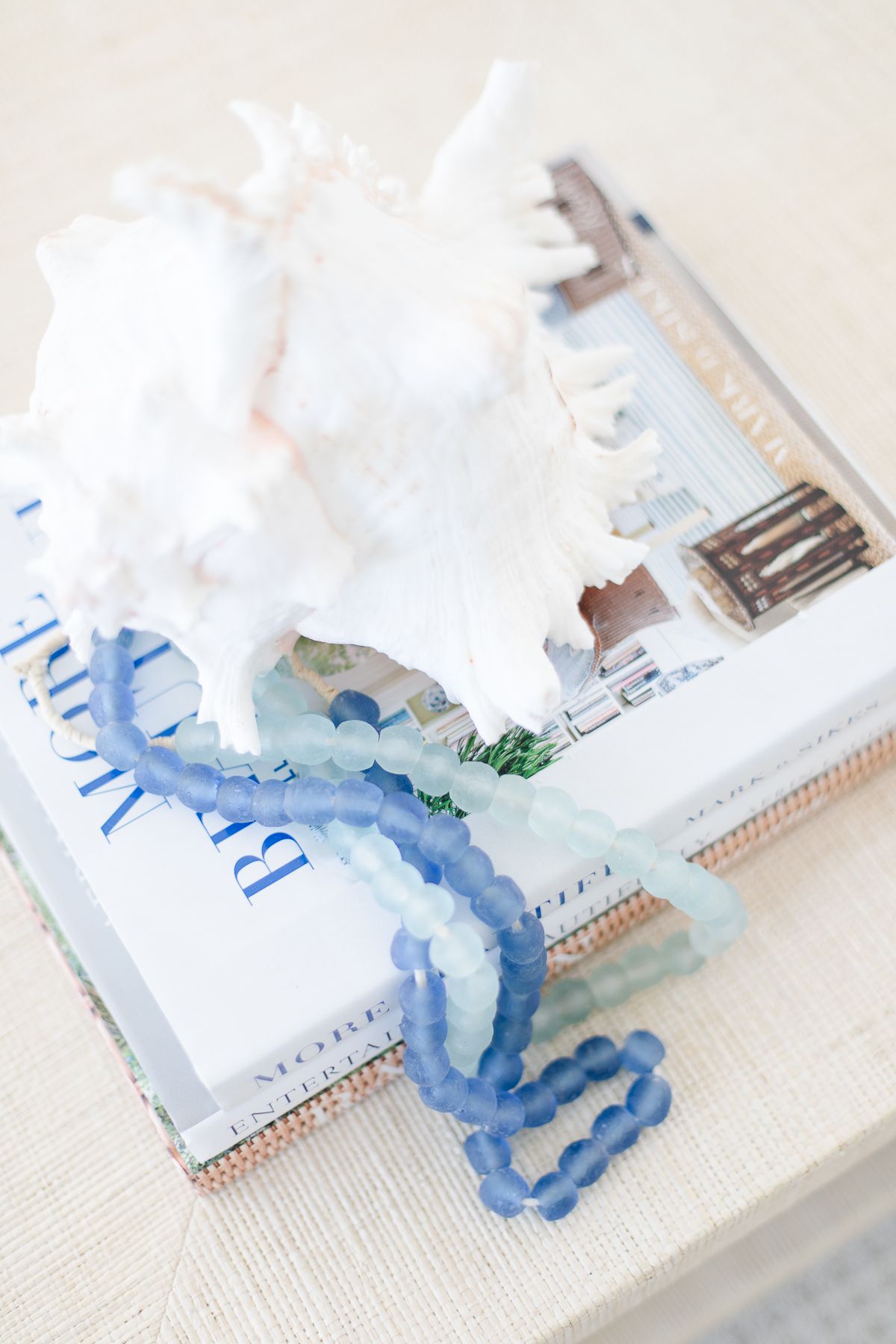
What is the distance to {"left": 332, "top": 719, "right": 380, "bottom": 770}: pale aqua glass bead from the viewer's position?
48cm

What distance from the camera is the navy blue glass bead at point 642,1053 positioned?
533 mm

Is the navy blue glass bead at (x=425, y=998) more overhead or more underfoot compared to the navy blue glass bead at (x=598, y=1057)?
more overhead

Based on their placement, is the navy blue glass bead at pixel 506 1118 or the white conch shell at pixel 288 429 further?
the navy blue glass bead at pixel 506 1118

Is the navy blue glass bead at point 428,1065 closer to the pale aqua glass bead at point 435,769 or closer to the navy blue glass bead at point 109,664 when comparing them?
the pale aqua glass bead at point 435,769

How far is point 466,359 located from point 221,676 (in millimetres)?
157

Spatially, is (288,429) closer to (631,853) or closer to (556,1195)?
(631,853)

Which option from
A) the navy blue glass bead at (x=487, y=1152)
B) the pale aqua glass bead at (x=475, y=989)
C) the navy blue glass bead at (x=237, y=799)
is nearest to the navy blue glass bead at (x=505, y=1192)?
the navy blue glass bead at (x=487, y=1152)

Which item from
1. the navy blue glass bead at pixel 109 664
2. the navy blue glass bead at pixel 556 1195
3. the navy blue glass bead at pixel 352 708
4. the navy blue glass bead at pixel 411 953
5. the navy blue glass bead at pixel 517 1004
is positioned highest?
the navy blue glass bead at pixel 109 664

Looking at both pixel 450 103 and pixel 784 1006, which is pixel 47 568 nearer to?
pixel 784 1006

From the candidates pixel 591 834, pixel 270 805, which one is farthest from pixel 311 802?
pixel 591 834

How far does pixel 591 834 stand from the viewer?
1.55 ft

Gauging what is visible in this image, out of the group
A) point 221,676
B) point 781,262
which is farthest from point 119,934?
point 781,262

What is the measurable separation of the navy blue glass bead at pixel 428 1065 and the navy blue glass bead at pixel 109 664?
0.71ft

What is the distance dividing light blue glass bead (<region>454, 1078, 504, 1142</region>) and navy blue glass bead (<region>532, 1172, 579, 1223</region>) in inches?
1.7
